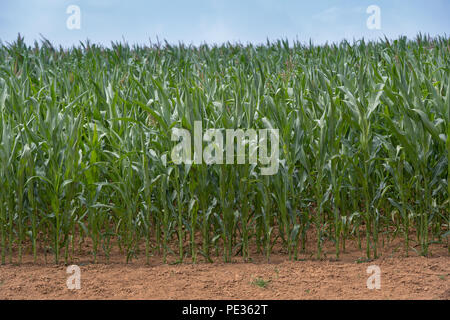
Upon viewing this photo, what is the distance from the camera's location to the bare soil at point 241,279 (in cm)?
303

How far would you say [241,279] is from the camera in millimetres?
3215

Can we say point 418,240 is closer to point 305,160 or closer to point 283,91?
point 305,160

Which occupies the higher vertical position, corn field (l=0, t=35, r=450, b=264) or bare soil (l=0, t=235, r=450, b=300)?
corn field (l=0, t=35, r=450, b=264)

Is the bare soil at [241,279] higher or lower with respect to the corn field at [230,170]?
lower

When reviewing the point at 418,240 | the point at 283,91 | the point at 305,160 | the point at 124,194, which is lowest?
the point at 418,240

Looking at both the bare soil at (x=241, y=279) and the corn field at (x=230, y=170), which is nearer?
the bare soil at (x=241, y=279)

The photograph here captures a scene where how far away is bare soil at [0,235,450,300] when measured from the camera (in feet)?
9.93

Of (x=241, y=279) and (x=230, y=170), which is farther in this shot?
(x=230, y=170)

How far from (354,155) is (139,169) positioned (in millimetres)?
1523

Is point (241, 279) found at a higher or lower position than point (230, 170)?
lower
